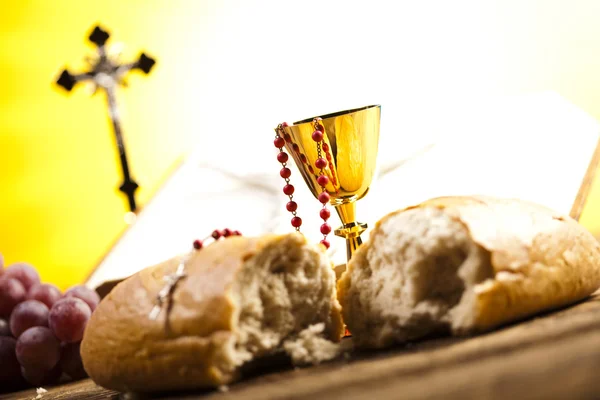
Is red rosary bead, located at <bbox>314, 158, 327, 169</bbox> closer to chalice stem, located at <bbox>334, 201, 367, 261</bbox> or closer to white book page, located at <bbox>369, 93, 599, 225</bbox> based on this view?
chalice stem, located at <bbox>334, 201, 367, 261</bbox>

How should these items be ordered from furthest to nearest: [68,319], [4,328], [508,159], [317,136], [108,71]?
[108,71]
[508,159]
[4,328]
[68,319]
[317,136]

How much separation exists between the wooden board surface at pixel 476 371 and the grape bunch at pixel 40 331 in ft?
2.04

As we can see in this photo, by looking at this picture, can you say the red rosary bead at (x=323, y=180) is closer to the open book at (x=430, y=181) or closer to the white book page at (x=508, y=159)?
the open book at (x=430, y=181)

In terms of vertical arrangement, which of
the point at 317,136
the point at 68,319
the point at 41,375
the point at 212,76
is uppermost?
the point at 212,76

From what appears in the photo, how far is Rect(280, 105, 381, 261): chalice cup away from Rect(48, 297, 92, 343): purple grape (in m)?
0.53

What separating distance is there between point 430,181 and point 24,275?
0.93 m

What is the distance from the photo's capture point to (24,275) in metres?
1.39

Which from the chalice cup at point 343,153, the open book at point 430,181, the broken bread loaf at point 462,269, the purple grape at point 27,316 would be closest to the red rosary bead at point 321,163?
the chalice cup at point 343,153

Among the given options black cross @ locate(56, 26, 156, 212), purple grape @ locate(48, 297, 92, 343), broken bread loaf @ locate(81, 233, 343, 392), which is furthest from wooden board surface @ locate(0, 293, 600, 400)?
black cross @ locate(56, 26, 156, 212)

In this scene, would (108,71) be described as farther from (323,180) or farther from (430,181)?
(323,180)

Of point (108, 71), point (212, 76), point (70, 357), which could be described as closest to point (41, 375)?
point (70, 357)

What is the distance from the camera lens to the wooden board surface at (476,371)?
0.46m

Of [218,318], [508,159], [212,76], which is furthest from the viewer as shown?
[212,76]

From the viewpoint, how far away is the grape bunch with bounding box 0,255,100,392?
1.23m
